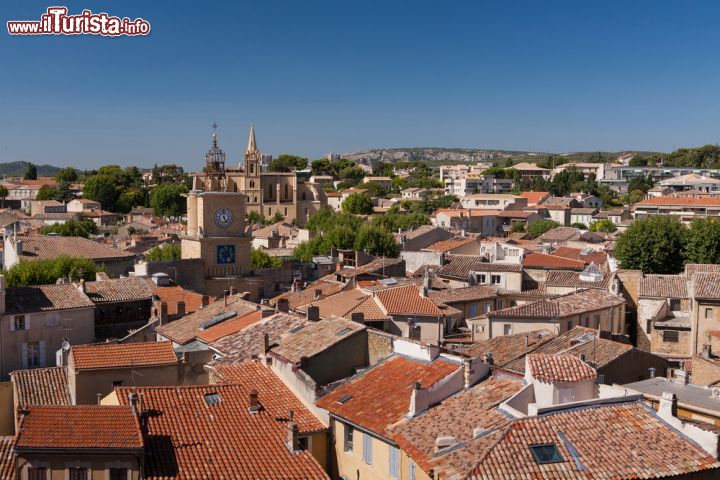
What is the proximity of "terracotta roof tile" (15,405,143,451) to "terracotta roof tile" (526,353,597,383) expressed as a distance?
7.46m

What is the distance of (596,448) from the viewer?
47.5 ft

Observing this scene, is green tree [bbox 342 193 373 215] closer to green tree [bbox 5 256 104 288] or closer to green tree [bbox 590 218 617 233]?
green tree [bbox 590 218 617 233]

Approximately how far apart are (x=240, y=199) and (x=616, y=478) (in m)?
→ 32.2

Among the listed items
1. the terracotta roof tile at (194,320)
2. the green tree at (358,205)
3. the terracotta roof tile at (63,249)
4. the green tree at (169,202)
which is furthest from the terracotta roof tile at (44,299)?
the green tree at (169,202)

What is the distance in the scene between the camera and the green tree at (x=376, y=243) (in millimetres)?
65250

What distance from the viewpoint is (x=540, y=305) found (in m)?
33.6

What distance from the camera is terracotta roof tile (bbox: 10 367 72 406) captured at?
21991 mm

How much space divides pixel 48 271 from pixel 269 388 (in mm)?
28717

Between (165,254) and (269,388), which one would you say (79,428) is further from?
(165,254)

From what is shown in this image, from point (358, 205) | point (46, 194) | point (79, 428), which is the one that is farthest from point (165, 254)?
point (46, 194)

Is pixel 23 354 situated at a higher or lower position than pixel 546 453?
lower

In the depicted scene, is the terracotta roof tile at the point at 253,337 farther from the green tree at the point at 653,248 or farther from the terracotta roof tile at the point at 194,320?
the green tree at the point at 653,248

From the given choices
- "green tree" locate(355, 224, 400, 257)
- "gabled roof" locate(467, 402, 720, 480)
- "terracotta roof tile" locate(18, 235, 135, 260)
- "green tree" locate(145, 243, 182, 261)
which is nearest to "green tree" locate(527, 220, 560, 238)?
"green tree" locate(355, 224, 400, 257)

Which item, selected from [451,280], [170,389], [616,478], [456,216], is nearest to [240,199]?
[451,280]
